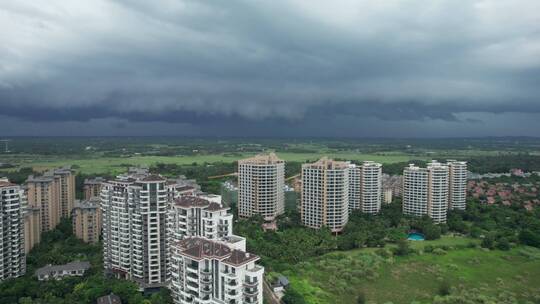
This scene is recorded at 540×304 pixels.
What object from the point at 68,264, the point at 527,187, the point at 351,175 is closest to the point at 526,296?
the point at 351,175

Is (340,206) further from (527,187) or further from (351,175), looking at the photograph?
(527,187)

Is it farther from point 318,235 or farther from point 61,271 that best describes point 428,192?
point 61,271

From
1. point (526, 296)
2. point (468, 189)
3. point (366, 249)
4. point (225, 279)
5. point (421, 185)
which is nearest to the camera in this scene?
point (225, 279)

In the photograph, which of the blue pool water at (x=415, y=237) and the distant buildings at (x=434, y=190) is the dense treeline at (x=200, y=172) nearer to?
the distant buildings at (x=434, y=190)

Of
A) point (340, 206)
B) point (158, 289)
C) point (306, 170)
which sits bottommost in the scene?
point (158, 289)

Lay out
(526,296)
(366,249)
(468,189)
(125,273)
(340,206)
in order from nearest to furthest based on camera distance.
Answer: (526,296), (125,273), (366,249), (340,206), (468,189)

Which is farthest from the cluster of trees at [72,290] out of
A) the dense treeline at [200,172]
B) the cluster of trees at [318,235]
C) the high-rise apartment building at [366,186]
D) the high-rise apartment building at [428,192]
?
the dense treeline at [200,172]

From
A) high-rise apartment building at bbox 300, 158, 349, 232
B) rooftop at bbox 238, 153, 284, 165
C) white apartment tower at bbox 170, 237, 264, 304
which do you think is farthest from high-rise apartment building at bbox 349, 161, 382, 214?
white apartment tower at bbox 170, 237, 264, 304
